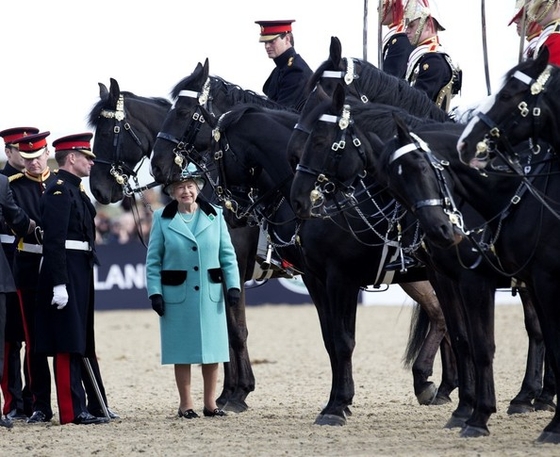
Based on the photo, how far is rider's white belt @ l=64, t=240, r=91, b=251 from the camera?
909 centimetres

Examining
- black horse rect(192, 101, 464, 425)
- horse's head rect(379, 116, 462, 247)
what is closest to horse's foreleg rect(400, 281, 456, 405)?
black horse rect(192, 101, 464, 425)

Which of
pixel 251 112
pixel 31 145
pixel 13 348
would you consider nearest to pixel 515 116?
pixel 251 112

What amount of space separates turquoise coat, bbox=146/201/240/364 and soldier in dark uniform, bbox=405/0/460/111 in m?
2.14

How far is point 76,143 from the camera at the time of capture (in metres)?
9.23

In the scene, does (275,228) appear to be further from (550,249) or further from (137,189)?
(550,249)

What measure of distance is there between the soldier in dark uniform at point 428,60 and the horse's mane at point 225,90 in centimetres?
116

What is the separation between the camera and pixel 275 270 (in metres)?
11.0

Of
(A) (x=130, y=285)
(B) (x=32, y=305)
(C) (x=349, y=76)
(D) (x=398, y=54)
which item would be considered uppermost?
(D) (x=398, y=54)

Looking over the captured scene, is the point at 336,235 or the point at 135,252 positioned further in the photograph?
the point at 135,252

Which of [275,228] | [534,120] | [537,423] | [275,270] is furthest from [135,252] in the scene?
[534,120]

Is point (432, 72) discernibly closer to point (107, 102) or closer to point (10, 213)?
point (107, 102)

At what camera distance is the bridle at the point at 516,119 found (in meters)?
7.11

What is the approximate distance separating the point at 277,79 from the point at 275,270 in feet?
5.35

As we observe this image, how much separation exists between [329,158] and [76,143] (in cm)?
212
